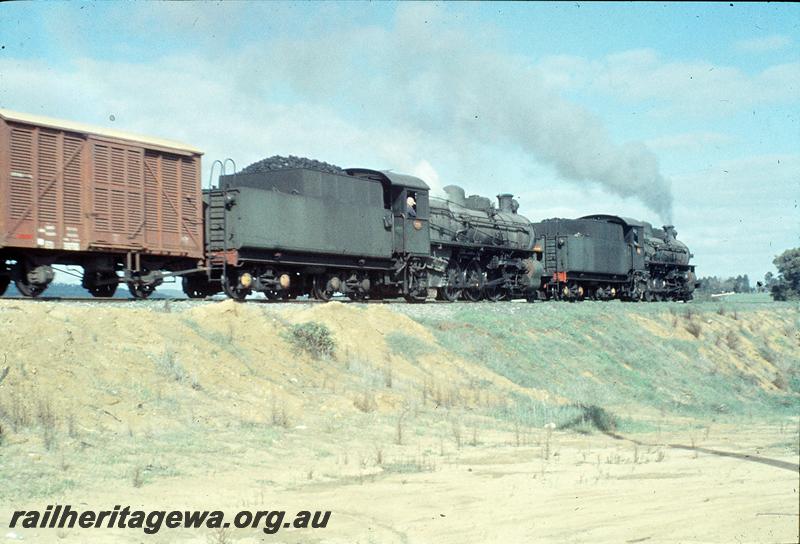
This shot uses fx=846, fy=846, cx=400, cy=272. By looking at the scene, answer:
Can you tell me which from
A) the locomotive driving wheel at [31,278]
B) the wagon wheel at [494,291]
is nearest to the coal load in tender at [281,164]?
the locomotive driving wheel at [31,278]

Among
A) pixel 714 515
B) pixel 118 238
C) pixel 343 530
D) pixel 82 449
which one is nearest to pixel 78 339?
pixel 82 449

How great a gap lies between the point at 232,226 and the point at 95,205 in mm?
3443

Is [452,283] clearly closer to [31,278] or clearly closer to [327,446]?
[31,278]

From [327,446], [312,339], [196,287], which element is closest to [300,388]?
[312,339]

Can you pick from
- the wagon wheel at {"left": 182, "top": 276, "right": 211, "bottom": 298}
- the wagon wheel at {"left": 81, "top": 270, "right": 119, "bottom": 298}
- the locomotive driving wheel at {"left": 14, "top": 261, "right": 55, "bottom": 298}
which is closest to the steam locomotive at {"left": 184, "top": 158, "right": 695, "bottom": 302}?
the wagon wheel at {"left": 182, "top": 276, "right": 211, "bottom": 298}

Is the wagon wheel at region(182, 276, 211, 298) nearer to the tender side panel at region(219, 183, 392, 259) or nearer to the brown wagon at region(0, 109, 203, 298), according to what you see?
the brown wagon at region(0, 109, 203, 298)

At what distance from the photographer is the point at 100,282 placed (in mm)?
18625

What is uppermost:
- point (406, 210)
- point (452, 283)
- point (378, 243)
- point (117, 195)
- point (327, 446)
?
point (406, 210)

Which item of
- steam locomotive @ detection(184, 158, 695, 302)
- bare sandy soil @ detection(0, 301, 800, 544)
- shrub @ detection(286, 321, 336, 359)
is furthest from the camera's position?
steam locomotive @ detection(184, 158, 695, 302)

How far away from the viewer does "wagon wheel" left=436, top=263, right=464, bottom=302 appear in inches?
1161

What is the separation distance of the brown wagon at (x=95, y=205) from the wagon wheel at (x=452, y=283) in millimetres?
11006

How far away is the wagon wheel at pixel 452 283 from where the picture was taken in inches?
1161

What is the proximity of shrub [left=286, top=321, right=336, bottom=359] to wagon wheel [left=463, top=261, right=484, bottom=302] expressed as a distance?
13.0 meters

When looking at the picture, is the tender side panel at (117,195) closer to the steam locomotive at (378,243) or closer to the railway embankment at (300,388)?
the railway embankment at (300,388)
